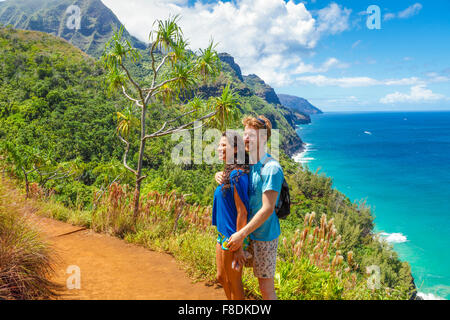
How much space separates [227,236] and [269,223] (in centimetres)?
31

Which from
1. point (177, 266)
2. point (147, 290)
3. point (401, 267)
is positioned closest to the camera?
point (147, 290)

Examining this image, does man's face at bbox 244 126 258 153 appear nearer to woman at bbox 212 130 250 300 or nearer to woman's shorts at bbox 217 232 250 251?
woman at bbox 212 130 250 300

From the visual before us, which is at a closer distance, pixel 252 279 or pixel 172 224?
pixel 252 279

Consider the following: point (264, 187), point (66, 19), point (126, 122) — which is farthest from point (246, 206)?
point (66, 19)

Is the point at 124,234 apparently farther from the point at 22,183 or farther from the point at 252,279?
the point at 22,183

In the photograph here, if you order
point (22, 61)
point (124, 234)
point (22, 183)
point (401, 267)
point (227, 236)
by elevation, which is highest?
point (22, 61)

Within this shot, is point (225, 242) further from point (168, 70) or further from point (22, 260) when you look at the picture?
point (168, 70)

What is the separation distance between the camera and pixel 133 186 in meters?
12.9

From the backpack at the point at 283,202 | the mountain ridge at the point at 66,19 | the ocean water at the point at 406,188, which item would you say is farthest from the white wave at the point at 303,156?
the mountain ridge at the point at 66,19

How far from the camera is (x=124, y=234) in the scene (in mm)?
4316

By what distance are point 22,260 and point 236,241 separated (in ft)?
6.75

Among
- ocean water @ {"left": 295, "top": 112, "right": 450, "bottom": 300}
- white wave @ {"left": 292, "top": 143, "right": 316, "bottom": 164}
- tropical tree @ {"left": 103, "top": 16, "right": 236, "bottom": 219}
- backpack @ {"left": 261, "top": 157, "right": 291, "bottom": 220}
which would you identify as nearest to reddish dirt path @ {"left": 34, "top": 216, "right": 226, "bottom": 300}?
tropical tree @ {"left": 103, "top": 16, "right": 236, "bottom": 219}
